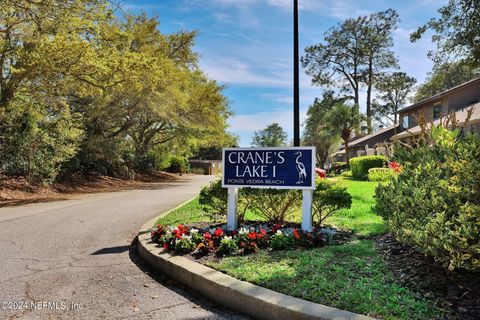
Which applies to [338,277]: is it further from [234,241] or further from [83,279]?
[83,279]

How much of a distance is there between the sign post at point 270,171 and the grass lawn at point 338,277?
106cm

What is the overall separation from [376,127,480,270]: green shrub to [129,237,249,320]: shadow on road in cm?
185

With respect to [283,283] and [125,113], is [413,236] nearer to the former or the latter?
[283,283]

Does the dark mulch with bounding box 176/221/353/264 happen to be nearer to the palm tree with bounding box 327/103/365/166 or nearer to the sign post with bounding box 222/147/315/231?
the sign post with bounding box 222/147/315/231

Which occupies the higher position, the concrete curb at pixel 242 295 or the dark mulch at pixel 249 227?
the dark mulch at pixel 249 227

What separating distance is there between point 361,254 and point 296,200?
206 cm

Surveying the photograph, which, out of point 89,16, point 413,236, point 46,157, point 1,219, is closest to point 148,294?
point 413,236

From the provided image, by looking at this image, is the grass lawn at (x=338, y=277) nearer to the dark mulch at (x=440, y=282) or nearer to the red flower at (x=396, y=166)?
the dark mulch at (x=440, y=282)

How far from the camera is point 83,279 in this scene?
448cm

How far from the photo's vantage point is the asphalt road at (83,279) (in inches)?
141

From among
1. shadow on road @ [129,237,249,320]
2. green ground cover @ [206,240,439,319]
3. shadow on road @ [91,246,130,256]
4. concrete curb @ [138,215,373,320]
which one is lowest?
shadow on road @ [129,237,249,320]

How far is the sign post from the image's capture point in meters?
5.92

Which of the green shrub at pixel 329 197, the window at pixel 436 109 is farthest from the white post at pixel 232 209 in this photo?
Answer: the window at pixel 436 109

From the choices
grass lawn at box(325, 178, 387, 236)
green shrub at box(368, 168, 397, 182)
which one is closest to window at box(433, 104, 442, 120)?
green shrub at box(368, 168, 397, 182)
